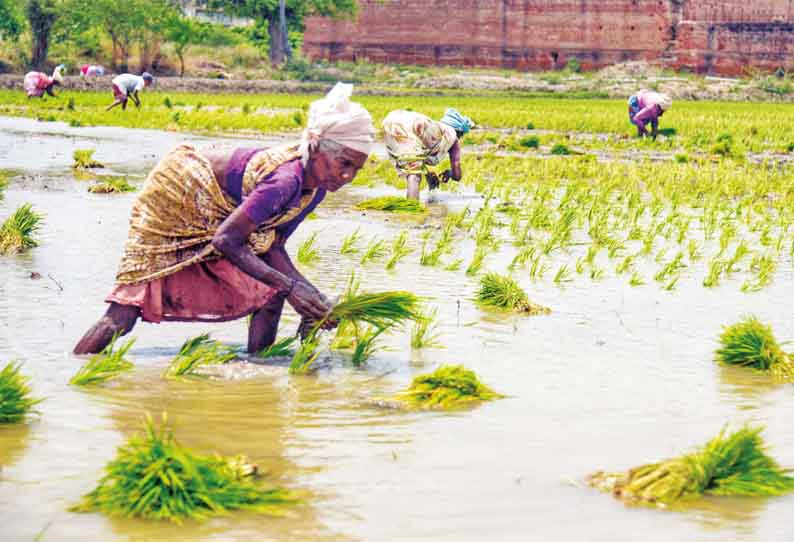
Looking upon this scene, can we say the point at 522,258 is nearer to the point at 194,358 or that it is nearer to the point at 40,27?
the point at 194,358

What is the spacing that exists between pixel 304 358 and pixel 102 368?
759 millimetres

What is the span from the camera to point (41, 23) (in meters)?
40.2

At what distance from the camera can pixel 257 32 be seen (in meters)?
64.0

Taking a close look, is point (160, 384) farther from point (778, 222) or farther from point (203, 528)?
point (778, 222)

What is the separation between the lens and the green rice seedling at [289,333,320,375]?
4.45m

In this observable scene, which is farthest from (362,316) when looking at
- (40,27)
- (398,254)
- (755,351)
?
(40,27)

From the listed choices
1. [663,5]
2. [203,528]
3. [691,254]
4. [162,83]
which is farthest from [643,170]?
[663,5]

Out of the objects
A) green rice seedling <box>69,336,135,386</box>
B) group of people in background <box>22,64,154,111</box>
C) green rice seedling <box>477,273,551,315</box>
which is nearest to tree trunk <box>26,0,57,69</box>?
group of people in background <box>22,64,154,111</box>

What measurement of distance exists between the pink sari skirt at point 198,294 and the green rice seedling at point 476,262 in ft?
8.55

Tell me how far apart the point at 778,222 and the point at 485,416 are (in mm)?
6219

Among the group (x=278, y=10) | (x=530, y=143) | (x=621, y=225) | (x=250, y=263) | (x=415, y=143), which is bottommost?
(x=530, y=143)

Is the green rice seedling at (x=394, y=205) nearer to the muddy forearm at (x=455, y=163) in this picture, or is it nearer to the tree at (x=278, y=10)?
the muddy forearm at (x=455, y=163)

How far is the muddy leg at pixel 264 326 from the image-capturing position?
4648mm

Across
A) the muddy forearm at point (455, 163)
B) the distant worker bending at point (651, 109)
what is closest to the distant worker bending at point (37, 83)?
the distant worker bending at point (651, 109)
